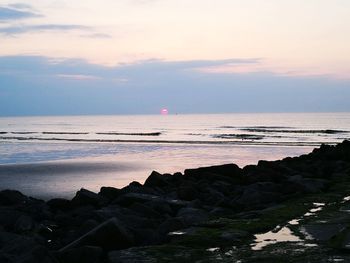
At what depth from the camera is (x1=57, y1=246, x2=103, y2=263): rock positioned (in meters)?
5.64

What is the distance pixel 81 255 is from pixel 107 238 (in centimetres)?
71

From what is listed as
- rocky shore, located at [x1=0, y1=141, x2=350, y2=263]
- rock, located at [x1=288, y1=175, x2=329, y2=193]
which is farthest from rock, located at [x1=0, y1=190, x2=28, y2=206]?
rock, located at [x1=288, y1=175, x2=329, y2=193]

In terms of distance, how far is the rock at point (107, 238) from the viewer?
628 cm

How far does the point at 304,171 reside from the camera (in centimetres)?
1542

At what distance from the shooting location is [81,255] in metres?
5.67

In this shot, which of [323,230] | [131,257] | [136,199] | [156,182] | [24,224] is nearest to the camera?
[131,257]

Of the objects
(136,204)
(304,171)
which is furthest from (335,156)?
(136,204)

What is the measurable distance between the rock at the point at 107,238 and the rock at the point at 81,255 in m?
0.48

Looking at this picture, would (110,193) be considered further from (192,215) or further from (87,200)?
(192,215)

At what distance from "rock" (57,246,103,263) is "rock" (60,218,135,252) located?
48cm

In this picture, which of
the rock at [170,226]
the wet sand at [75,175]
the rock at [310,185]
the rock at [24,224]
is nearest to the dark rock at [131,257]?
the rock at [170,226]

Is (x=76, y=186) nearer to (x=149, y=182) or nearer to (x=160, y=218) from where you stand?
(x=149, y=182)

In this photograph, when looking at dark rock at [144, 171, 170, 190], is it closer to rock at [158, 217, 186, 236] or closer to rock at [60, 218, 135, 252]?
rock at [158, 217, 186, 236]

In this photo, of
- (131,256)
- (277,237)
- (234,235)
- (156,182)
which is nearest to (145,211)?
(234,235)
